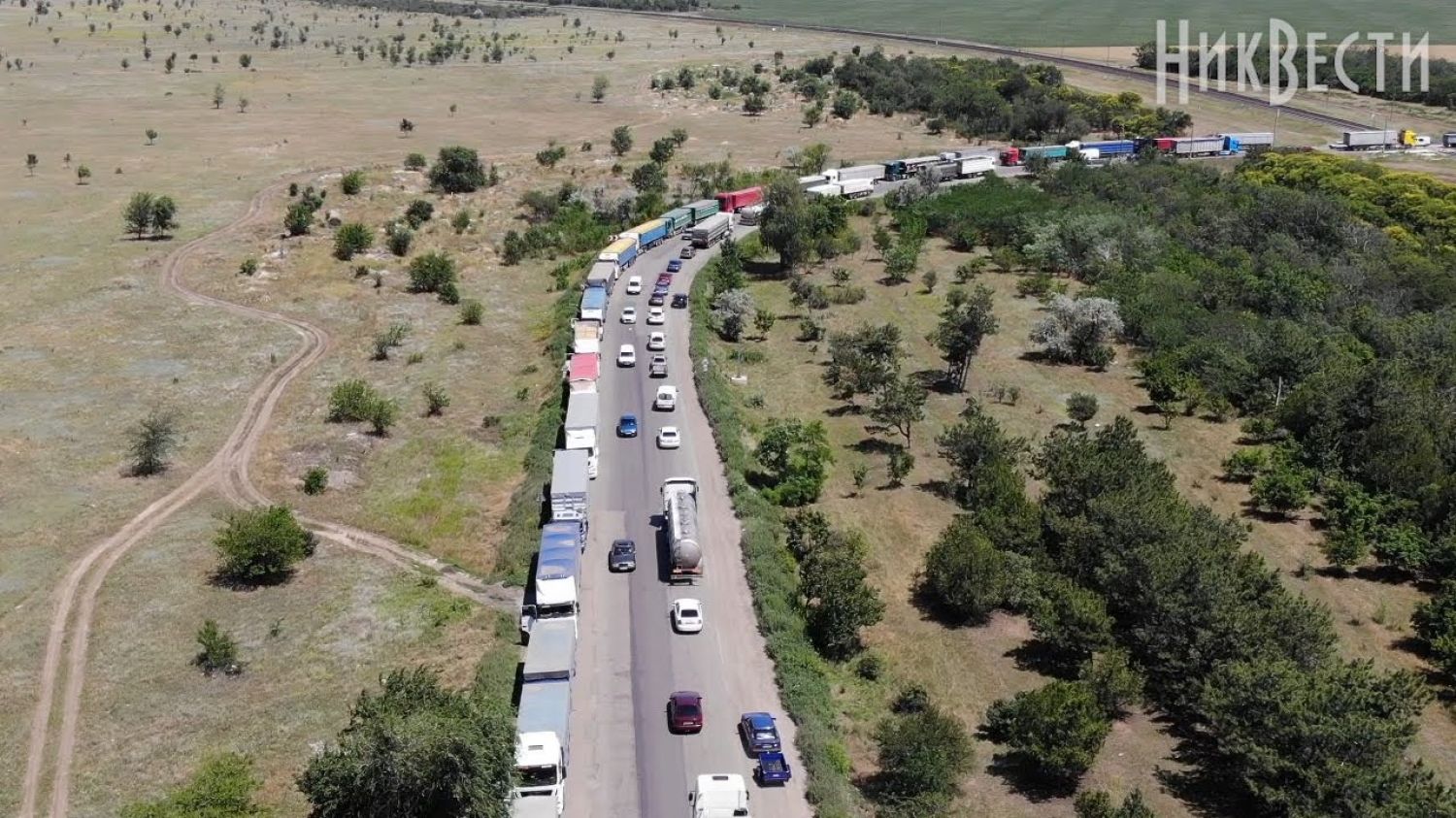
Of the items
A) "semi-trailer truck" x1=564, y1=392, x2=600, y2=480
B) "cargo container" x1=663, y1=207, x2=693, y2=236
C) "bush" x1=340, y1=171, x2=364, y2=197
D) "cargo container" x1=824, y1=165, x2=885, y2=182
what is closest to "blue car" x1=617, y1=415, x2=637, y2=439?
"semi-trailer truck" x1=564, y1=392, x2=600, y2=480

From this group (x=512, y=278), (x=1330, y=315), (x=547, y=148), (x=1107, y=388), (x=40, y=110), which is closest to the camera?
(x=1107, y=388)

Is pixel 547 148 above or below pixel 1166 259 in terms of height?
above

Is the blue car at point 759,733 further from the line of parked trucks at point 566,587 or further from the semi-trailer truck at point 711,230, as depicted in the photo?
the semi-trailer truck at point 711,230

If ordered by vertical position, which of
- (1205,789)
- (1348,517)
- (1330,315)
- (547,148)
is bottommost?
(1205,789)

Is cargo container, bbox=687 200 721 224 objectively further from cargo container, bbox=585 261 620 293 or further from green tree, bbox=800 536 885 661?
green tree, bbox=800 536 885 661

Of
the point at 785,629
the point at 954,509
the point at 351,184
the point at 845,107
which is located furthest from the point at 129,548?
the point at 845,107

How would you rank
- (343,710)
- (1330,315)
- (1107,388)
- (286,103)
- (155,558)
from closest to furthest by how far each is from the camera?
(343,710), (155,558), (1107,388), (1330,315), (286,103)

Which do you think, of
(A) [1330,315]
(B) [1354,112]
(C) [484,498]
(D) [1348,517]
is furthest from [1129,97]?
(C) [484,498]

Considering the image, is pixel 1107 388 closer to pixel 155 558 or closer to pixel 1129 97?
pixel 155 558
